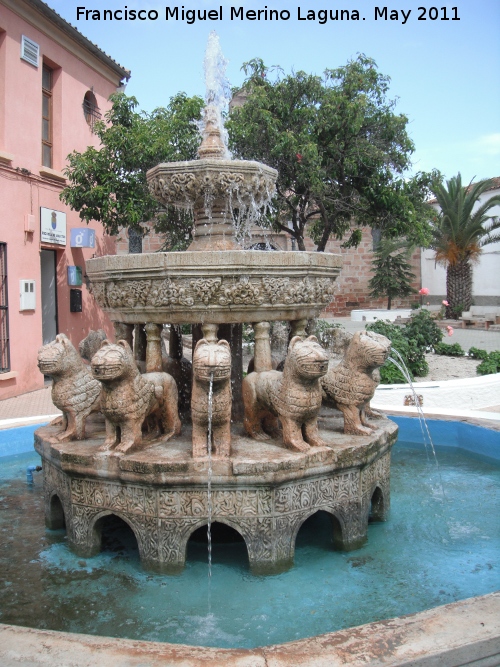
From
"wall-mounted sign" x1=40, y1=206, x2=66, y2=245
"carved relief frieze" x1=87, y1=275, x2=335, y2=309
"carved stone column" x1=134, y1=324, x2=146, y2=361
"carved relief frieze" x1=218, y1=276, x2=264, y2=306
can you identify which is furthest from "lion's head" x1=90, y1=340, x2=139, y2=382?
"wall-mounted sign" x1=40, y1=206, x2=66, y2=245

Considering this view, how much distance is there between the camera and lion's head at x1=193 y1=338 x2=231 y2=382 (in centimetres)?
359

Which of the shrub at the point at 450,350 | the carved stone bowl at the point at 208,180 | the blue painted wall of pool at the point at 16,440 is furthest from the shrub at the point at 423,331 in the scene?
the blue painted wall of pool at the point at 16,440

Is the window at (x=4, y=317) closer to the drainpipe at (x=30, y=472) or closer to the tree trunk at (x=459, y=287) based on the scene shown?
the drainpipe at (x=30, y=472)

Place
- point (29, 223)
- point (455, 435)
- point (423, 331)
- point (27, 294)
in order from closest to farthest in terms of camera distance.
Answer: point (455, 435)
point (27, 294)
point (29, 223)
point (423, 331)

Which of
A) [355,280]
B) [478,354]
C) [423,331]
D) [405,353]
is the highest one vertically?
[355,280]

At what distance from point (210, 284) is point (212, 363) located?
2.39ft

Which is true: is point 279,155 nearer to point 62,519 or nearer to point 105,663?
point 62,519

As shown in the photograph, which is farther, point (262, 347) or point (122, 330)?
point (122, 330)

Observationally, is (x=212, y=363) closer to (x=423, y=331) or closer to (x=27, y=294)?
(x=27, y=294)

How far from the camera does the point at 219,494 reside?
372cm

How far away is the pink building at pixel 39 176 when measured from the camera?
1087cm

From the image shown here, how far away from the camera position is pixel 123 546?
167 inches

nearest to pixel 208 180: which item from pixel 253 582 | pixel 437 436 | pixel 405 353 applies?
pixel 253 582

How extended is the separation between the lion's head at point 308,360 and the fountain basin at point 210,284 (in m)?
0.59
